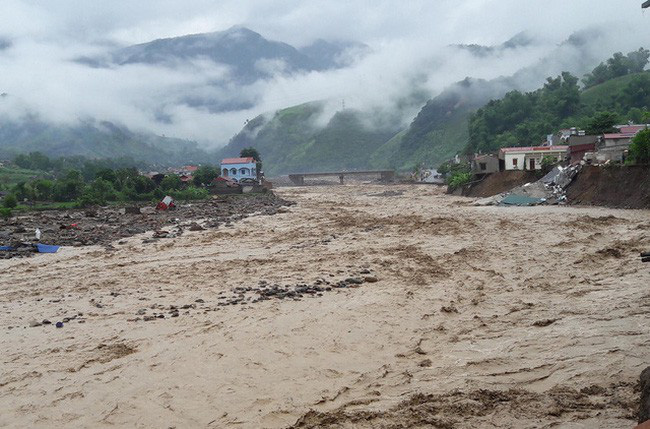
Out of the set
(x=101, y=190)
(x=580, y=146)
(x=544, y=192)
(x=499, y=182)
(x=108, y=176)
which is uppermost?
(x=108, y=176)

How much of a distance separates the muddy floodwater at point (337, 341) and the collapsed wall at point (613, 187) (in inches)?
508

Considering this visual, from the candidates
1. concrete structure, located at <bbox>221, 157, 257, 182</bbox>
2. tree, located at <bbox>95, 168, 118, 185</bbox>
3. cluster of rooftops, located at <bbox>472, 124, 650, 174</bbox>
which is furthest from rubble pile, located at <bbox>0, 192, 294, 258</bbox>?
concrete structure, located at <bbox>221, 157, 257, 182</bbox>

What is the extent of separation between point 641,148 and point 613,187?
8.68 ft

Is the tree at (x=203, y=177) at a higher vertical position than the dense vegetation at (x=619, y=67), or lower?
lower

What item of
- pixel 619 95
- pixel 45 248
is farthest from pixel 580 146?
pixel 619 95

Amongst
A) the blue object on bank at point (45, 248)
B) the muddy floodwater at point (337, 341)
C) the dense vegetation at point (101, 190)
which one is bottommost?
the muddy floodwater at point (337, 341)

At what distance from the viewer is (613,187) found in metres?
28.0

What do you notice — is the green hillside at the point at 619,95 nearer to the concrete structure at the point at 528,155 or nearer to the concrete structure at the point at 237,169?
the concrete structure at the point at 528,155

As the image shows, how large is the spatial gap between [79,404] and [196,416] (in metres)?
1.60

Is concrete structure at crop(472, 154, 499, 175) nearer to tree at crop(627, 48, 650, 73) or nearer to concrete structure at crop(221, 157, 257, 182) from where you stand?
concrete structure at crop(221, 157, 257, 182)

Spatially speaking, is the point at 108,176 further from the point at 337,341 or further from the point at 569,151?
the point at 337,341

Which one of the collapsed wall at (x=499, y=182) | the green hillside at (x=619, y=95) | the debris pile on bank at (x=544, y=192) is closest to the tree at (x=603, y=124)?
the collapsed wall at (x=499, y=182)

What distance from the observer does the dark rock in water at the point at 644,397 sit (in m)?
3.81

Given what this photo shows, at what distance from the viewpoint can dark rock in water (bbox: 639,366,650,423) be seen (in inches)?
150
